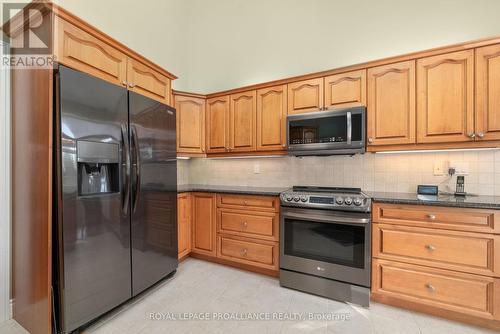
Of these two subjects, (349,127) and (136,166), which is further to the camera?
(349,127)

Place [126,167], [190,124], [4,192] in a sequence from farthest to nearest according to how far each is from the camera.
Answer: [190,124] → [126,167] → [4,192]

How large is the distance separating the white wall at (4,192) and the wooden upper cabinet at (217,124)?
190cm

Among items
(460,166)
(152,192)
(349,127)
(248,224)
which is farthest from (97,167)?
(460,166)

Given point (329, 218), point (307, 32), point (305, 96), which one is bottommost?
point (329, 218)

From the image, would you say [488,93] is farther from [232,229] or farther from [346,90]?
[232,229]

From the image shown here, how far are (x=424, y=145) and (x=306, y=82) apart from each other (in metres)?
1.33

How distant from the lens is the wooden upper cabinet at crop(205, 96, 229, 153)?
2971mm

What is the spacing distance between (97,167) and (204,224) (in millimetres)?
1459

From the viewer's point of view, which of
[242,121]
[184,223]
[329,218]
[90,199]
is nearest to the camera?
[90,199]

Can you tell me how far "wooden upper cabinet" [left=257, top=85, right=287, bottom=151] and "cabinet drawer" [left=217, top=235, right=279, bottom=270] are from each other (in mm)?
1140

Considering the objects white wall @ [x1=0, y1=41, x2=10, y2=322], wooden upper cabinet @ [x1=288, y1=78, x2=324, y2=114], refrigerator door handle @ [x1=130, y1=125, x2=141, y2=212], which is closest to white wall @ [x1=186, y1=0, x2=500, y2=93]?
wooden upper cabinet @ [x1=288, y1=78, x2=324, y2=114]

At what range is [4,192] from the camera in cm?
166

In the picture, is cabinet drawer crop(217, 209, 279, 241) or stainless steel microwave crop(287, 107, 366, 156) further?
cabinet drawer crop(217, 209, 279, 241)

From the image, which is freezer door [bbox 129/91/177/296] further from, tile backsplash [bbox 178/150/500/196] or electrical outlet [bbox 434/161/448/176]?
electrical outlet [bbox 434/161/448/176]
